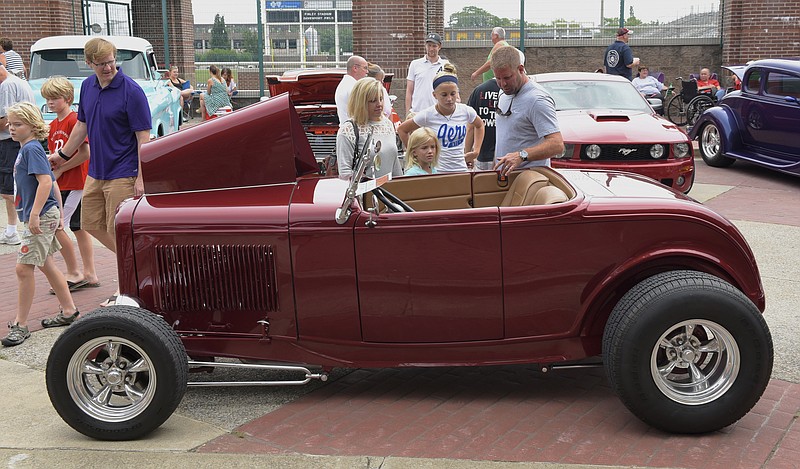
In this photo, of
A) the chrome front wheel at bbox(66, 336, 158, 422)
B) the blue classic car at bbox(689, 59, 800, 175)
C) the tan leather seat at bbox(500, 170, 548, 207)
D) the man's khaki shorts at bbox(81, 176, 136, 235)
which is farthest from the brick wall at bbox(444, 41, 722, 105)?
the chrome front wheel at bbox(66, 336, 158, 422)

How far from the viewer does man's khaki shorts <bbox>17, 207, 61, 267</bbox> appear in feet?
20.3

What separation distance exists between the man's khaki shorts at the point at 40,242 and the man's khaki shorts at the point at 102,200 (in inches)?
15.9

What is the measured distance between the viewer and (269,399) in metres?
5.00

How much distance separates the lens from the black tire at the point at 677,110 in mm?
21220

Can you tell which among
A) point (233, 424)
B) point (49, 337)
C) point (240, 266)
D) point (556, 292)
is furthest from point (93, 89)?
point (556, 292)

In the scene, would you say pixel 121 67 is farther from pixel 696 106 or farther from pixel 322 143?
pixel 696 106

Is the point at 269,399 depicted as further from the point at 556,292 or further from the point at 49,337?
the point at 49,337

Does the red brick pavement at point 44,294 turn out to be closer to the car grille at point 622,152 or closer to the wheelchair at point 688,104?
the car grille at point 622,152

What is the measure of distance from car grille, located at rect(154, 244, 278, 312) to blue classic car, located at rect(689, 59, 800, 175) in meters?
9.61

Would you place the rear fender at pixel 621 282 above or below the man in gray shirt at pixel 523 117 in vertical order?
below

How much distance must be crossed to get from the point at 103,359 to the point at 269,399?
0.92 m

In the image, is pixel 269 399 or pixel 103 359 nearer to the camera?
pixel 103 359

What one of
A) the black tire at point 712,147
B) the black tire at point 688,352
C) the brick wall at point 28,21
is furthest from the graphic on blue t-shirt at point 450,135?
the brick wall at point 28,21

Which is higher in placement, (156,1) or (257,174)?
(156,1)
